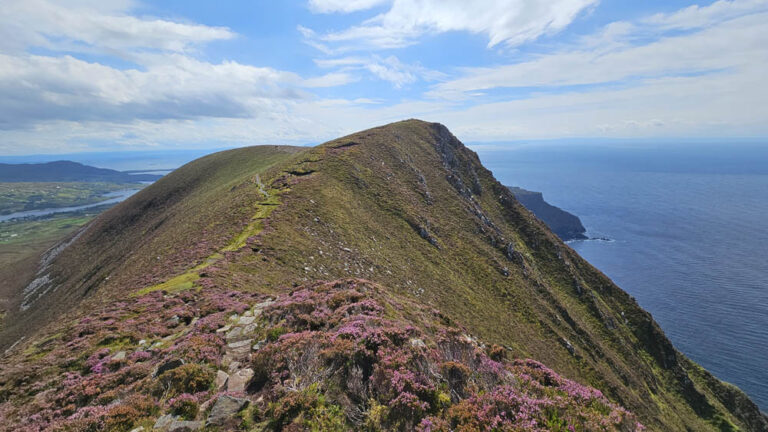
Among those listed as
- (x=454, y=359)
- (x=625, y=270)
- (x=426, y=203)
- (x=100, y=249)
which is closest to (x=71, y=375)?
(x=454, y=359)

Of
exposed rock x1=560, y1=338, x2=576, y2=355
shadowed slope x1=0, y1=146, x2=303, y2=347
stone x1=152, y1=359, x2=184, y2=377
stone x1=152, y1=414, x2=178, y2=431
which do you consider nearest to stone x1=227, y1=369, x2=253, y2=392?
stone x1=152, y1=414, x2=178, y2=431

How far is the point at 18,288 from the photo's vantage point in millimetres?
80875

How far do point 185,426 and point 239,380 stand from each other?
246 cm

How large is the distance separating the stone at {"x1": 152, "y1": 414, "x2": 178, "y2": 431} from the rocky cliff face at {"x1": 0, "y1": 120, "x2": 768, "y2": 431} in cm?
6

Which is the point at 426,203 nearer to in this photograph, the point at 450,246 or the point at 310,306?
the point at 450,246

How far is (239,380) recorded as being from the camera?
431 inches

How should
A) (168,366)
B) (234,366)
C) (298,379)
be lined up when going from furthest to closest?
(234,366)
(168,366)
(298,379)

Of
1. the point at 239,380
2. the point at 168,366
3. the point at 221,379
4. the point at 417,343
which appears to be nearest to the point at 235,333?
the point at 168,366

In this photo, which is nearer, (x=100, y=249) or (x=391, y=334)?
(x=391, y=334)

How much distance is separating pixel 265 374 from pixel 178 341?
6.57m

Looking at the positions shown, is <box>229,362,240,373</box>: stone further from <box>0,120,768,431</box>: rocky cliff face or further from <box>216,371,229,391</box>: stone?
<box>216,371,229,391</box>: stone

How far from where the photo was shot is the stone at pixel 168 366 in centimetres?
1152

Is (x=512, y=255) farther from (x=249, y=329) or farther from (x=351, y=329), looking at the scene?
(x=249, y=329)

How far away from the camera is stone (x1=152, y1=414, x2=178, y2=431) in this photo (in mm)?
8698
